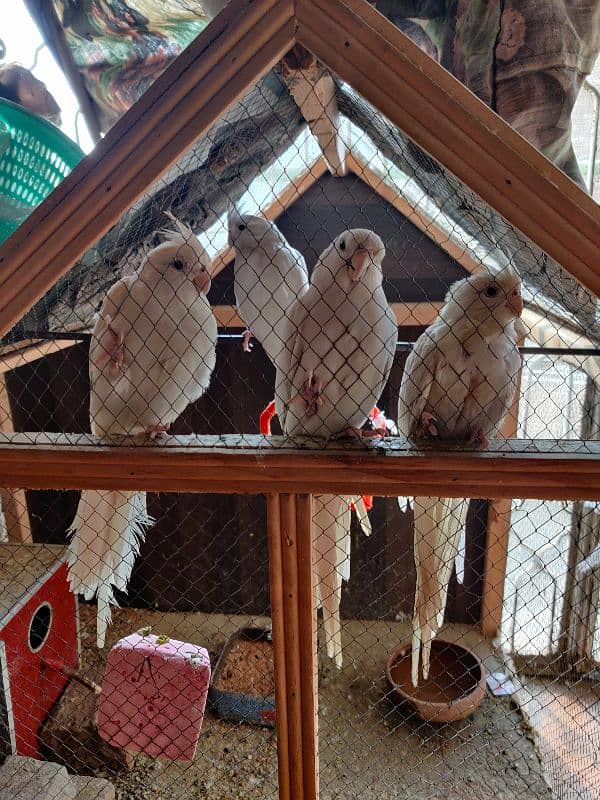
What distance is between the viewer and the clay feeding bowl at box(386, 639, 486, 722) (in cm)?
180

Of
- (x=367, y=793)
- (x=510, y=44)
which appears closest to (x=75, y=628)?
(x=367, y=793)

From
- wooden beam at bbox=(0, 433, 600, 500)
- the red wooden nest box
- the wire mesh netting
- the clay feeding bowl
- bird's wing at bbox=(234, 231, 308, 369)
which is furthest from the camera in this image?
the clay feeding bowl

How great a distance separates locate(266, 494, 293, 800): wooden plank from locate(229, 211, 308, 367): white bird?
0.41 metres

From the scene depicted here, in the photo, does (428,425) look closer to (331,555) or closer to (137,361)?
(331,555)

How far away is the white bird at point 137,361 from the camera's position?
1.10 meters

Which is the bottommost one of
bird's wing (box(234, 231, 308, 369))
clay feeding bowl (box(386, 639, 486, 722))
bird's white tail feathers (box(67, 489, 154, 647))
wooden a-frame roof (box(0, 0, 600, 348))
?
clay feeding bowl (box(386, 639, 486, 722))

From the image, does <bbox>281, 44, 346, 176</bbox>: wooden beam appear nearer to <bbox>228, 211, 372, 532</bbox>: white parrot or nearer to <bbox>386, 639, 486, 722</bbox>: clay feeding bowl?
<bbox>228, 211, 372, 532</bbox>: white parrot

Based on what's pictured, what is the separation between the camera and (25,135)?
1232 millimetres

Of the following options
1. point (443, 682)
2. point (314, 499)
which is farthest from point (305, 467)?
point (443, 682)

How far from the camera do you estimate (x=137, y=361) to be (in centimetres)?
113

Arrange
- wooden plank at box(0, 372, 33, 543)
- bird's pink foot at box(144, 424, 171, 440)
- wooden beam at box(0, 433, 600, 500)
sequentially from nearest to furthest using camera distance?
wooden beam at box(0, 433, 600, 500) < bird's pink foot at box(144, 424, 171, 440) < wooden plank at box(0, 372, 33, 543)

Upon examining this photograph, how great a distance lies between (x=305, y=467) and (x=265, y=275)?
0.53 metres

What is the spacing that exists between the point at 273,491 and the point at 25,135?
1.02m

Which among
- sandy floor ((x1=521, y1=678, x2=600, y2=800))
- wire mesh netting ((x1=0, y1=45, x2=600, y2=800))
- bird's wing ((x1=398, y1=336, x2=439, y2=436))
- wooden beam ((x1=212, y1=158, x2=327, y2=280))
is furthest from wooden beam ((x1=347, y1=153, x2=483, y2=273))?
sandy floor ((x1=521, y1=678, x2=600, y2=800))
